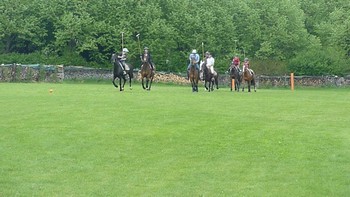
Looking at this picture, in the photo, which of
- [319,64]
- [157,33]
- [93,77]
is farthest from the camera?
[157,33]

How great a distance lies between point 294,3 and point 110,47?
1055 inches

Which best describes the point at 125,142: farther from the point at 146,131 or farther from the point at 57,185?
the point at 57,185

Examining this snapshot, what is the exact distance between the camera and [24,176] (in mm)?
12211

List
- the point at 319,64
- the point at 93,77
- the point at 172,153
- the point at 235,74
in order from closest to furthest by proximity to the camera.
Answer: the point at 172,153 < the point at 235,74 < the point at 319,64 < the point at 93,77

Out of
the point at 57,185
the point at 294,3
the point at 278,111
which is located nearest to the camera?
the point at 57,185

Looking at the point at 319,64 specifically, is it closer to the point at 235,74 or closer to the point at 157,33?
the point at 157,33

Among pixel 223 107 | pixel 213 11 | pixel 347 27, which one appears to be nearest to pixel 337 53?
pixel 347 27

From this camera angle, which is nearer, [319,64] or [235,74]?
[235,74]

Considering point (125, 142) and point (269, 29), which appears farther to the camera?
point (269, 29)

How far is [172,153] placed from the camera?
14.3 m

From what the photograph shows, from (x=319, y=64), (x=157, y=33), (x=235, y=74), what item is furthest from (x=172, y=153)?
(x=157, y=33)

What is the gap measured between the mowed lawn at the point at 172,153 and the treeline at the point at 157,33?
156 ft

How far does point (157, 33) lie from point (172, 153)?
5671 centimetres

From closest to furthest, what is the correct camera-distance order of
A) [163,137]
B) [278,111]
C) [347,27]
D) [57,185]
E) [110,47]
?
[57,185], [163,137], [278,111], [347,27], [110,47]
